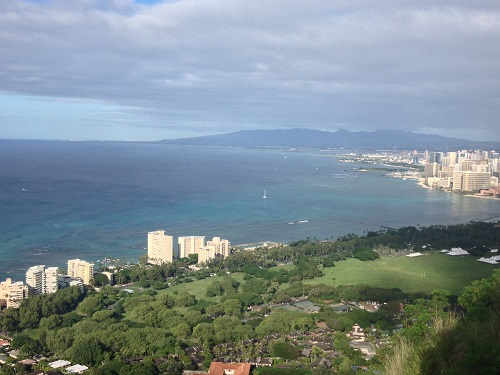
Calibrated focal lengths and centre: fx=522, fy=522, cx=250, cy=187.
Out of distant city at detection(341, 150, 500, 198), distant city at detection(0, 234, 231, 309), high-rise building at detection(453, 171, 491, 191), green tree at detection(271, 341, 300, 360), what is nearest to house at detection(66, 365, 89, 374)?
green tree at detection(271, 341, 300, 360)

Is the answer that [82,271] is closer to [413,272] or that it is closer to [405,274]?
[405,274]

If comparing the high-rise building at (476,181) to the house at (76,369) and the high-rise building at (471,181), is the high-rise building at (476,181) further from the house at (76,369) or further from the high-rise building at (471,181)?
the house at (76,369)

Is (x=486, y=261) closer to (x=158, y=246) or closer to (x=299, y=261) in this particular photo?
(x=299, y=261)

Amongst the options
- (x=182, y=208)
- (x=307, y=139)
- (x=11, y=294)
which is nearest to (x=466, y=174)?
(x=182, y=208)

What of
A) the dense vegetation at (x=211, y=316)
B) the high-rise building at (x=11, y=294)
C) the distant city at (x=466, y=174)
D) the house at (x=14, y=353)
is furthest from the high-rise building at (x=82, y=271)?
the distant city at (x=466, y=174)

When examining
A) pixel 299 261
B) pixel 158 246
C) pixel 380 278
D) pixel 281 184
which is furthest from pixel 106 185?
pixel 380 278

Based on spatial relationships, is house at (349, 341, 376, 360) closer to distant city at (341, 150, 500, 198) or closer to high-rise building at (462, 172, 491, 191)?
distant city at (341, 150, 500, 198)
